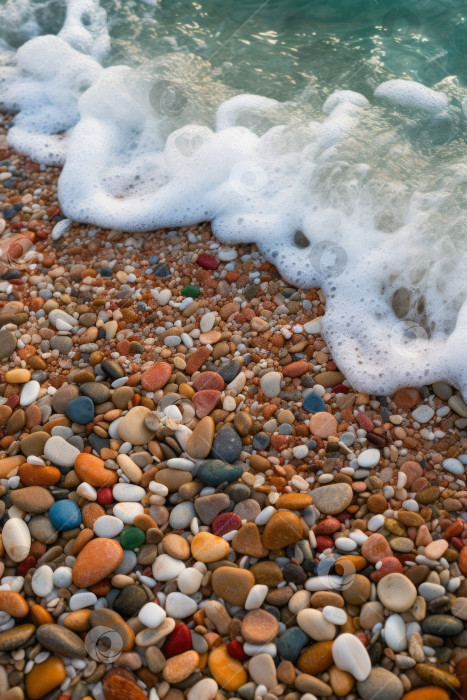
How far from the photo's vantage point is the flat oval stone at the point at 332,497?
2047 mm

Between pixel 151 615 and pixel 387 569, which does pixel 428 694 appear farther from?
pixel 151 615

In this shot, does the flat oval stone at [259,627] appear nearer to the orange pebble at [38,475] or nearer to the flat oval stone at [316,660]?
the flat oval stone at [316,660]

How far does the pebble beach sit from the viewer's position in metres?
1.76

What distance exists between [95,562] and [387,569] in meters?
0.96

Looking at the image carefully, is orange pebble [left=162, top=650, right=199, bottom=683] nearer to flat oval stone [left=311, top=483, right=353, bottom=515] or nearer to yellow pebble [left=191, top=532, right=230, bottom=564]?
yellow pebble [left=191, top=532, right=230, bottom=564]

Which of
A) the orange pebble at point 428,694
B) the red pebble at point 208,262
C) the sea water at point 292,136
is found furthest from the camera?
the red pebble at point 208,262

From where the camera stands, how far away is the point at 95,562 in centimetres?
193

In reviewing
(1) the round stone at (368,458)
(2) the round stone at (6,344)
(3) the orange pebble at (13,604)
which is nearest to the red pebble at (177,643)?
(3) the orange pebble at (13,604)

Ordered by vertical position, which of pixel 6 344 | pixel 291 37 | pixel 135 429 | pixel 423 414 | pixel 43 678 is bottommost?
pixel 43 678

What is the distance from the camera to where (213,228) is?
9.75 feet

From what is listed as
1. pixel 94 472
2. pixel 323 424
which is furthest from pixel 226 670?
pixel 323 424

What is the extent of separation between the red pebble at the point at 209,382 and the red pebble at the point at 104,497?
21.3 inches

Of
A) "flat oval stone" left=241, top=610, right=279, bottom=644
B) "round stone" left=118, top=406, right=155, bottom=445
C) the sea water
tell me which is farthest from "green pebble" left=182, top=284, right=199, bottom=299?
"flat oval stone" left=241, top=610, right=279, bottom=644

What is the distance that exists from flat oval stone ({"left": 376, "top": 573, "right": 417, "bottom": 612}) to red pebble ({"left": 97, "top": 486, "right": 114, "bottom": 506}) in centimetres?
96
